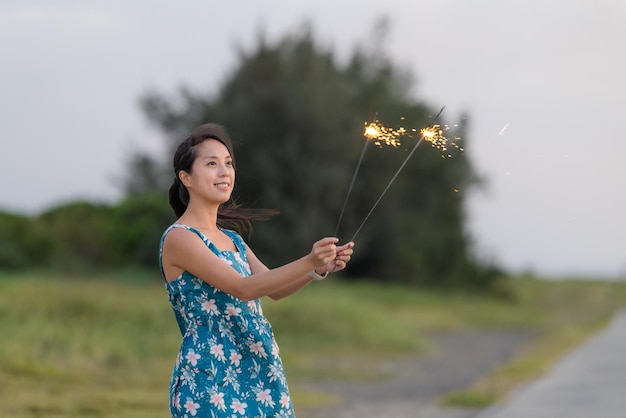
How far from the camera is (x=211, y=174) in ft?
12.2

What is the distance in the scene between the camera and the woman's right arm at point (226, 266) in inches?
129

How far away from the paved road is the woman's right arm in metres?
6.10

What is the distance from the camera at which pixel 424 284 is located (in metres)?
31.1

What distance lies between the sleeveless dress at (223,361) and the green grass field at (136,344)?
585cm

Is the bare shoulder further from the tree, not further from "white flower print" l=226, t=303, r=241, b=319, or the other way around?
the tree

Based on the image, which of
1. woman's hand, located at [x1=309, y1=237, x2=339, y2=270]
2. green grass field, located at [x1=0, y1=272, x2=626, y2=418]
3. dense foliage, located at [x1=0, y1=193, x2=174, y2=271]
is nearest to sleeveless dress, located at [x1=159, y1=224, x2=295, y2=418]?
woman's hand, located at [x1=309, y1=237, x2=339, y2=270]

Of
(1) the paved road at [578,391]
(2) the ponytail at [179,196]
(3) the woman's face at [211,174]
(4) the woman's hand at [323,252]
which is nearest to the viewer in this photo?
(4) the woman's hand at [323,252]

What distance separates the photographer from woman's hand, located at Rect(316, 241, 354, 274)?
346 centimetres

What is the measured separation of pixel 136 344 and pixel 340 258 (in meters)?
10.2

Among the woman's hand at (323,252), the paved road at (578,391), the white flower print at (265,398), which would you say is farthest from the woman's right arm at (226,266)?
→ the paved road at (578,391)

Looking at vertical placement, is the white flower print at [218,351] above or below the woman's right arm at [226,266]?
below

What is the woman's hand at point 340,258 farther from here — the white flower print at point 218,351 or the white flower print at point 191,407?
the white flower print at point 191,407

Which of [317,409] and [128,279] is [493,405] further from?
[128,279]

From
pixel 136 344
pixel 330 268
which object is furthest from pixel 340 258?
pixel 136 344
